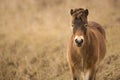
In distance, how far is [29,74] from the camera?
1400cm

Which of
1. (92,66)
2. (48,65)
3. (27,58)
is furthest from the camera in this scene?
(27,58)

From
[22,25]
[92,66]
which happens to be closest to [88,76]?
[92,66]

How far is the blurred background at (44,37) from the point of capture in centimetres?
1381

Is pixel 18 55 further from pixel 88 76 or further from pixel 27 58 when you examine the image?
pixel 88 76

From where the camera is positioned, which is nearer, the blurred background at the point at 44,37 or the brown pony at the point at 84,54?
the brown pony at the point at 84,54

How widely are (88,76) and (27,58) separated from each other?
5.02m

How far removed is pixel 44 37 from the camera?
17625 millimetres

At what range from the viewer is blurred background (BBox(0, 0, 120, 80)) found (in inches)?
544

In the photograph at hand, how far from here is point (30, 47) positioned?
1673cm

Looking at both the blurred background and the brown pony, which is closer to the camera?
the brown pony

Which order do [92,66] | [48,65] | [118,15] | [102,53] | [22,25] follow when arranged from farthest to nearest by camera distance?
[22,25], [118,15], [48,65], [102,53], [92,66]

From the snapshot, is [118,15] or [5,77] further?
[118,15]

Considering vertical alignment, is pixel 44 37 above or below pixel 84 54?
below

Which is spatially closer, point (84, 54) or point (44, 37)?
point (84, 54)
